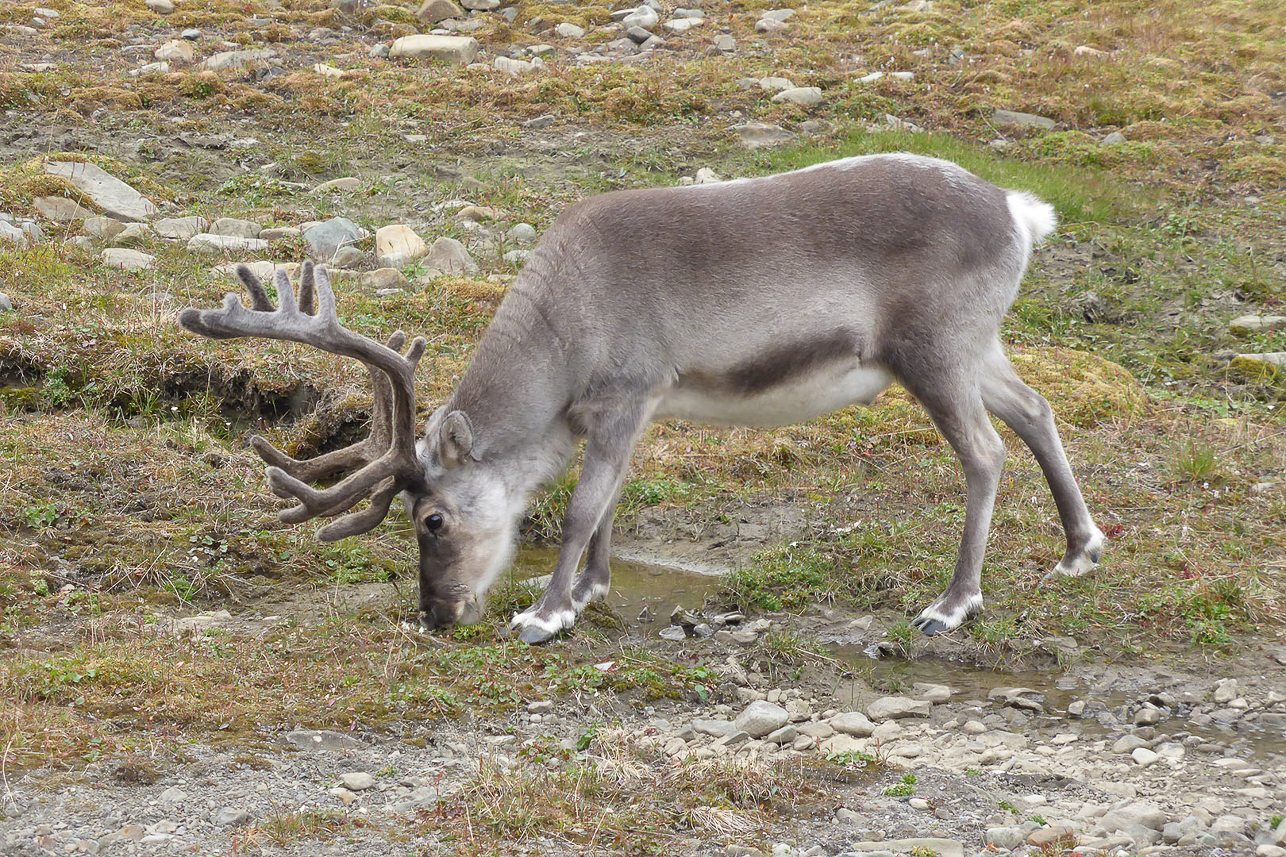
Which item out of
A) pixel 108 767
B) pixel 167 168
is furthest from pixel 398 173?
pixel 108 767

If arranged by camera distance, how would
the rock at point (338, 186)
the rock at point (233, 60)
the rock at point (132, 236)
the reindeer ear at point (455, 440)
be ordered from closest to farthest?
the reindeer ear at point (455, 440) → the rock at point (132, 236) → the rock at point (338, 186) → the rock at point (233, 60)

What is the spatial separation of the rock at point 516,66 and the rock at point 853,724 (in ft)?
41.0

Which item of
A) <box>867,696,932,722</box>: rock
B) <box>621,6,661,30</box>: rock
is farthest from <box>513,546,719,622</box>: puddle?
<box>621,6,661,30</box>: rock

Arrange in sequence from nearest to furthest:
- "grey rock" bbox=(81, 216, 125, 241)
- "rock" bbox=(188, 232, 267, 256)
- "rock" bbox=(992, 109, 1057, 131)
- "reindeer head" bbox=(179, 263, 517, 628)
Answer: "reindeer head" bbox=(179, 263, 517, 628) → "rock" bbox=(188, 232, 267, 256) → "grey rock" bbox=(81, 216, 125, 241) → "rock" bbox=(992, 109, 1057, 131)

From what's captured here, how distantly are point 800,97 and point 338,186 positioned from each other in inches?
229

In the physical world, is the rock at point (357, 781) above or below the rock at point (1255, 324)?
above

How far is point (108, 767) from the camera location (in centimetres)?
447

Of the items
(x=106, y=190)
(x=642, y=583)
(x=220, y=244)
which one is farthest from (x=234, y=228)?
(x=642, y=583)

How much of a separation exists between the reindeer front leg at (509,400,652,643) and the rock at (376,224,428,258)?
15.9 ft

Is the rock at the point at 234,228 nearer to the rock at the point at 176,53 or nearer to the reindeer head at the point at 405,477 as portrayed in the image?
the reindeer head at the point at 405,477

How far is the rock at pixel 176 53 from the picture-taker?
16.1m

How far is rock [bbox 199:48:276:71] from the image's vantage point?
16109 millimetres

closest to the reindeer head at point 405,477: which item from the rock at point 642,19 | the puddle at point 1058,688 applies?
the puddle at point 1058,688

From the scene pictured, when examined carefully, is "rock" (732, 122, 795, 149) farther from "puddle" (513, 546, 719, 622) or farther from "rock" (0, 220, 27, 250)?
"puddle" (513, 546, 719, 622)
